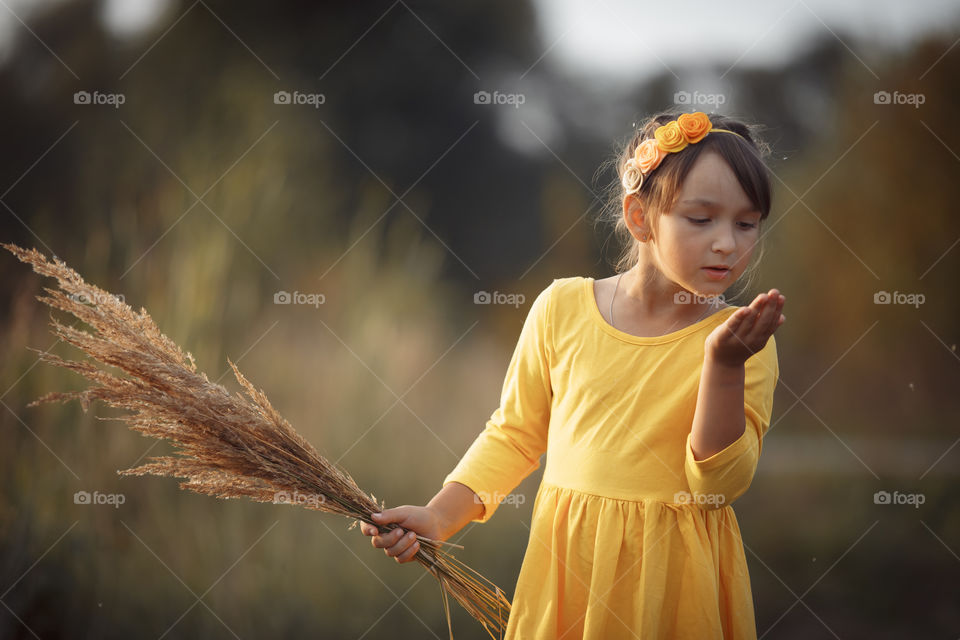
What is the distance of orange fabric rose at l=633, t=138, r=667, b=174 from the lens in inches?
49.1

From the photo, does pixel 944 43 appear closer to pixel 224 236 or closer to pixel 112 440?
pixel 224 236

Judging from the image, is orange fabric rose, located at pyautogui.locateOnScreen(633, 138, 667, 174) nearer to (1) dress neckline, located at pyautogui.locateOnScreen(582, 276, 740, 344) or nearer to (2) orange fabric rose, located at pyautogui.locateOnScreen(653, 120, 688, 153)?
(2) orange fabric rose, located at pyautogui.locateOnScreen(653, 120, 688, 153)

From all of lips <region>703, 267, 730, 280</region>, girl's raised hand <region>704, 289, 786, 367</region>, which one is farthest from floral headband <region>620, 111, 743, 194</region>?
girl's raised hand <region>704, 289, 786, 367</region>

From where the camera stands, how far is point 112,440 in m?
2.60

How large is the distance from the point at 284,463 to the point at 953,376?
363cm

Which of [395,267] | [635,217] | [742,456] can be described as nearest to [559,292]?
[635,217]

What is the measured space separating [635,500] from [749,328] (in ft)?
1.15

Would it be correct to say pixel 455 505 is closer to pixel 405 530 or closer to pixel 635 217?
pixel 405 530

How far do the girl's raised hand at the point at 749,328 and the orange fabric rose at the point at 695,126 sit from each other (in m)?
0.34

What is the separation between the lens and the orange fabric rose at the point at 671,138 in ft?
4.03

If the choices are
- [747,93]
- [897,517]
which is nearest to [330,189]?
[747,93]

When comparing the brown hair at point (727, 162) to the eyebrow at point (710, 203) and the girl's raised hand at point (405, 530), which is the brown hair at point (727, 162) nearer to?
the eyebrow at point (710, 203)

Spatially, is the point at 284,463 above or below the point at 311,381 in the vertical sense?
below

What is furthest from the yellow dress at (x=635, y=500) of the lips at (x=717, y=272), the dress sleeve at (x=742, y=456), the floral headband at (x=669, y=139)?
the floral headband at (x=669, y=139)
